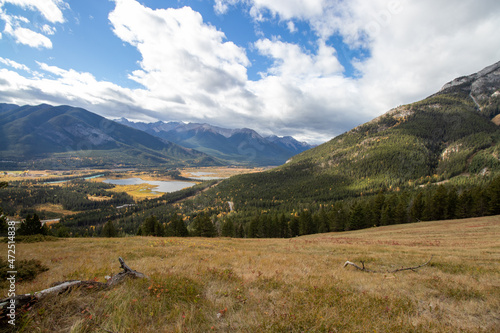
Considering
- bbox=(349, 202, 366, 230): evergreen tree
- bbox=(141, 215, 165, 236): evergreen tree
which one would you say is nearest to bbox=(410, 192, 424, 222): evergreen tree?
bbox=(349, 202, 366, 230): evergreen tree

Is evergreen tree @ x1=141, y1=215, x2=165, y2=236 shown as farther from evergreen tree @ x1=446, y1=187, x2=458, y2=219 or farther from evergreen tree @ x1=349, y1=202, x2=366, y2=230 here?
evergreen tree @ x1=446, y1=187, x2=458, y2=219

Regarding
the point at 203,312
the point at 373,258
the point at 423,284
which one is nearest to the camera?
the point at 203,312

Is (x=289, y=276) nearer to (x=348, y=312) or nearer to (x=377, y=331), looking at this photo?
(x=348, y=312)

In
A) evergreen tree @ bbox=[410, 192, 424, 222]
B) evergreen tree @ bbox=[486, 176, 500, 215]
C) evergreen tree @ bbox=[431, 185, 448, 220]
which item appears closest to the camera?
evergreen tree @ bbox=[486, 176, 500, 215]

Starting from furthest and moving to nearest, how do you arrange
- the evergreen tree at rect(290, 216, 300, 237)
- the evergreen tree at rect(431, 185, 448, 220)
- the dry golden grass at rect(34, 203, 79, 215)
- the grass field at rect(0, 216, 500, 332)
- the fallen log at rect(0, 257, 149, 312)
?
the dry golden grass at rect(34, 203, 79, 215) → the evergreen tree at rect(290, 216, 300, 237) → the evergreen tree at rect(431, 185, 448, 220) → the grass field at rect(0, 216, 500, 332) → the fallen log at rect(0, 257, 149, 312)

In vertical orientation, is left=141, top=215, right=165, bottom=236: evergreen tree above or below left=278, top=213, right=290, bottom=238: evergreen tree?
above

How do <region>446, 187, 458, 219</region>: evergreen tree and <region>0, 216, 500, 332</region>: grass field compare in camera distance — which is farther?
<region>446, 187, 458, 219</region>: evergreen tree

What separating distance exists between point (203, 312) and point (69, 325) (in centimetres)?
367

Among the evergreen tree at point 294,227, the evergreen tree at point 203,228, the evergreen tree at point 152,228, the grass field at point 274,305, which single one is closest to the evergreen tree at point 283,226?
the evergreen tree at point 294,227

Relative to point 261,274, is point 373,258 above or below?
below

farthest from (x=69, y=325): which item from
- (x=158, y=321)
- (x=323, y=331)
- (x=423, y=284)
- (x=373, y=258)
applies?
(x=373, y=258)

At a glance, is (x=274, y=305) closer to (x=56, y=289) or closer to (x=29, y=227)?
(x=56, y=289)

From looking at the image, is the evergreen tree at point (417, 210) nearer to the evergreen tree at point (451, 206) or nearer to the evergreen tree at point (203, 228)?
the evergreen tree at point (451, 206)

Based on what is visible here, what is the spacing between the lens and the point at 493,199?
4934cm
